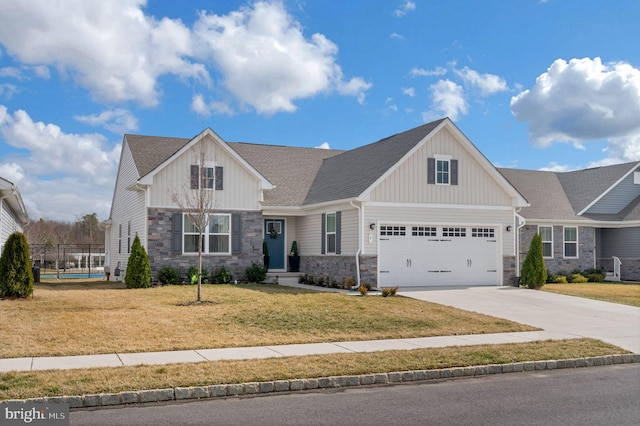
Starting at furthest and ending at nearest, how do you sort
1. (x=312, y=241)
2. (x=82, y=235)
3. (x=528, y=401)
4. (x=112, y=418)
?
(x=82, y=235) < (x=312, y=241) < (x=528, y=401) < (x=112, y=418)

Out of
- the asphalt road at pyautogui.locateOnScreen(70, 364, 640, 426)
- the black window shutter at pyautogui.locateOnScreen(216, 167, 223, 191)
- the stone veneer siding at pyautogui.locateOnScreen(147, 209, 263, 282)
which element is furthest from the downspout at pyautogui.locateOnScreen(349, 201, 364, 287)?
the asphalt road at pyautogui.locateOnScreen(70, 364, 640, 426)

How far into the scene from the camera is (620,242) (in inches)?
1221

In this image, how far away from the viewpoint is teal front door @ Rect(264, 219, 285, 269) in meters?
27.8

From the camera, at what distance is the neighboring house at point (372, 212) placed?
23.4 meters

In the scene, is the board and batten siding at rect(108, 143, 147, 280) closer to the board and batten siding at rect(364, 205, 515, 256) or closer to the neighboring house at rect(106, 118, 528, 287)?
the neighboring house at rect(106, 118, 528, 287)

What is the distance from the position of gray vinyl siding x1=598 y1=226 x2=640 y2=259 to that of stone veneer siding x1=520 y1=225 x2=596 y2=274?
4.00 ft

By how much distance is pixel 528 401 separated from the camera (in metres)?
8.52

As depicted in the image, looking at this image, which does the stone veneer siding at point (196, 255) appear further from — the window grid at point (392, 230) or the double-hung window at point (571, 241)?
the double-hung window at point (571, 241)

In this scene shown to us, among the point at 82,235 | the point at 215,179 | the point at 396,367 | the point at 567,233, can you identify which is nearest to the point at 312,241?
the point at 215,179

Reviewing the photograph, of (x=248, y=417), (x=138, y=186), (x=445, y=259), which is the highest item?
(x=138, y=186)

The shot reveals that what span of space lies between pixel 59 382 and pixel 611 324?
42.3ft

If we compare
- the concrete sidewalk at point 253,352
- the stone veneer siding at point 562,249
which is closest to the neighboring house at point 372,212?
the stone veneer siding at point 562,249

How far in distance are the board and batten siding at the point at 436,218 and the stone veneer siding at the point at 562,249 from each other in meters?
4.05

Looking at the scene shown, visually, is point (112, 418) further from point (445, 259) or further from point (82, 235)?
point (82, 235)
